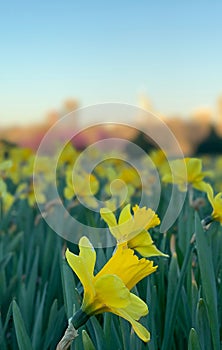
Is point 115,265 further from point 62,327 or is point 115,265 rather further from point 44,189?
point 44,189

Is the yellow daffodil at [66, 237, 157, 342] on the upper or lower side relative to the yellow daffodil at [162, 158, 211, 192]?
lower

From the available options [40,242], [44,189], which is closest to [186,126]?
[44,189]

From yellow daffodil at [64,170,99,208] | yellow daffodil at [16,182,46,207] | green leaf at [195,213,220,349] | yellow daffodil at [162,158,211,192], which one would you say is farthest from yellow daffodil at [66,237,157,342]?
yellow daffodil at [16,182,46,207]

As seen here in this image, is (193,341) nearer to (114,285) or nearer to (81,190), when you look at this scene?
(114,285)

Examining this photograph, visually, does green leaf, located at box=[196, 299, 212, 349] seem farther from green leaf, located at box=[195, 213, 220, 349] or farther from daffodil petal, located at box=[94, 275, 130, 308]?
daffodil petal, located at box=[94, 275, 130, 308]

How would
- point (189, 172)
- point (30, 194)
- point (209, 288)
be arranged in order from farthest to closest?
1. point (30, 194)
2. point (189, 172)
3. point (209, 288)

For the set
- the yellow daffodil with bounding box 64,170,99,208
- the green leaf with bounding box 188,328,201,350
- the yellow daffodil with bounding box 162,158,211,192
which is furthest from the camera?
the yellow daffodil with bounding box 64,170,99,208

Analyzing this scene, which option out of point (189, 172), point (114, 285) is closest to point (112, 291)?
point (114, 285)

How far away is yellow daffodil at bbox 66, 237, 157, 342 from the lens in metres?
0.50

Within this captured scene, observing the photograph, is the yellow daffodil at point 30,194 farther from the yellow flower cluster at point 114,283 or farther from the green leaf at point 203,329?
the yellow flower cluster at point 114,283

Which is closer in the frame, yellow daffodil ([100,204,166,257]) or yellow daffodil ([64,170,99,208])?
yellow daffodil ([100,204,166,257])

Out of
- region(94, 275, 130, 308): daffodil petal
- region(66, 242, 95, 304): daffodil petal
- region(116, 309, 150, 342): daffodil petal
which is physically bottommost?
region(116, 309, 150, 342): daffodil petal

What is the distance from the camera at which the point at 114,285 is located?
49 centimetres

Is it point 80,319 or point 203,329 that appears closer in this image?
point 80,319
